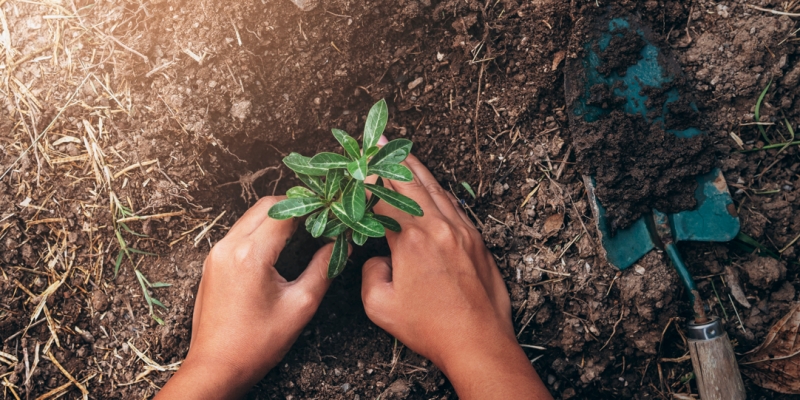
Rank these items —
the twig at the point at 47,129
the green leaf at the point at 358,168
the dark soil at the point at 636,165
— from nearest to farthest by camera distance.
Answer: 1. the green leaf at the point at 358,168
2. the dark soil at the point at 636,165
3. the twig at the point at 47,129

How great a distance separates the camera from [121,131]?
2.59 meters

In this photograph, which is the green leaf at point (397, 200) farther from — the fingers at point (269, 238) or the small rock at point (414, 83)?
the small rock at point (414, 83)

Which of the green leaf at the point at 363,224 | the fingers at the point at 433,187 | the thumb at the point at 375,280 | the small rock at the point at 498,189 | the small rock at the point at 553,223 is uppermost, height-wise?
the green leaf at the point at 363,224

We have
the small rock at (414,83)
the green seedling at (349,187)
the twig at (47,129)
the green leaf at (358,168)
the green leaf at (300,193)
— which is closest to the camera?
the green leaf at (358,168)

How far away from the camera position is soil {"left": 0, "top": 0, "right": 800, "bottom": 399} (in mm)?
2557

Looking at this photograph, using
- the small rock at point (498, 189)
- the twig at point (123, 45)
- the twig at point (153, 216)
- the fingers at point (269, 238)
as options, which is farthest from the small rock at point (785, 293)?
the twig at point (123, 45)

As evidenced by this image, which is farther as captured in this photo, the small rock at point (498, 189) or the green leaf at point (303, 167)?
the small rock at point (498, 189)

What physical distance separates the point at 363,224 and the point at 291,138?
77 cm

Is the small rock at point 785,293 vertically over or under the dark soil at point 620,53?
under

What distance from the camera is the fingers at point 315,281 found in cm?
240

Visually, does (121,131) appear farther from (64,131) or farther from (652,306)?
(652,306)

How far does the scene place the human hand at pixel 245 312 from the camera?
231cm

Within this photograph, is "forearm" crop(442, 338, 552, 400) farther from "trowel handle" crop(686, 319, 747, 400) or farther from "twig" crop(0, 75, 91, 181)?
"twig" crop(0, 75, 91, 181)

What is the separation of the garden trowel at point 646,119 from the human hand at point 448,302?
59 centimetres
